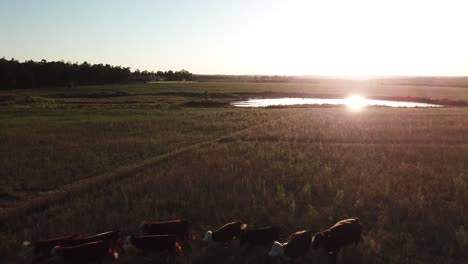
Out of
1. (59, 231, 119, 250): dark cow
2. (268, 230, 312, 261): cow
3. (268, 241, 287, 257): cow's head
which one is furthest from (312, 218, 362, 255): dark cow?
(59, 231, 119, 250): dark cow

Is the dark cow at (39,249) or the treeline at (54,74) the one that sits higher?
the treeline at (54,74)

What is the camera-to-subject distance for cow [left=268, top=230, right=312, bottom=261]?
761cm

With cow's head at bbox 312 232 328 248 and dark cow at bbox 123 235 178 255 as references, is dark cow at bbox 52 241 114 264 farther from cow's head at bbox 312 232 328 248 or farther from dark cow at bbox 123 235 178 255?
cow's head at bbox 312 232 328 248

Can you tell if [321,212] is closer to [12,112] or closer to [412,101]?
[12,112]

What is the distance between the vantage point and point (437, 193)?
39.4 ft

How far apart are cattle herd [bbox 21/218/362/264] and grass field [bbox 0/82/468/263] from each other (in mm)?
492

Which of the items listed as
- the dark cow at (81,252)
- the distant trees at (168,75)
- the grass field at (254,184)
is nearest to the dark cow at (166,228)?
the grass field at (254,184)

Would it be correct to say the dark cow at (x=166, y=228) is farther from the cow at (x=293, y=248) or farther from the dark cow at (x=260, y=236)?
the cow at (x=293, y=248)

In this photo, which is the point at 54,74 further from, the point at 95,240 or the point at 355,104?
the point at 95,240

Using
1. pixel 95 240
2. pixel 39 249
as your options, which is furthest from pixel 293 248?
pixel 39 249

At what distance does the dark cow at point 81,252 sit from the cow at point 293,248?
11.1 feet

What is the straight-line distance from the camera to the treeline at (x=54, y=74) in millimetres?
99250

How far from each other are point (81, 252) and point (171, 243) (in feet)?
5.76

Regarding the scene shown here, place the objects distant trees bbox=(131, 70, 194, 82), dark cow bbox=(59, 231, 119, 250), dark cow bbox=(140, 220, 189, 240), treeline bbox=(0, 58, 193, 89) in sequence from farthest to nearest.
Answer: distant trees bbox=(131, 70, 194, 82) < treeline bbox=(0, 58, 193, 89) < dark cow bbox=(140, 220, 189, 240) < dark cow bbox=(59, 231, 119, 250)
